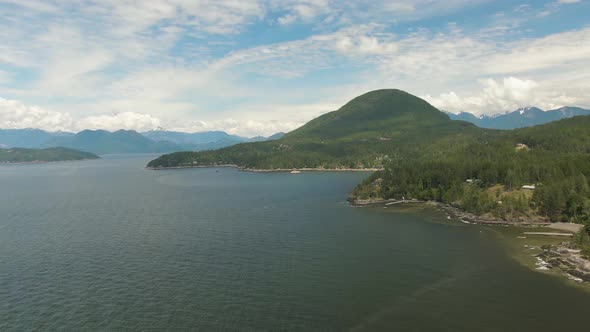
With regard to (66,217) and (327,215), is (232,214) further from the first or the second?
(66,217)

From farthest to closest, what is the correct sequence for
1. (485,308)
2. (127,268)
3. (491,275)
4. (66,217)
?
1. (66,217)
2. (127,268)
3. (491,275)
4. (485,308)

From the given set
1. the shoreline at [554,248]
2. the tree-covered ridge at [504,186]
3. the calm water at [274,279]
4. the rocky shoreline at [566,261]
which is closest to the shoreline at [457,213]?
the shoreline at [554,248]

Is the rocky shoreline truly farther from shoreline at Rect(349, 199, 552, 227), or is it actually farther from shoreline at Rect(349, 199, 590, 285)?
shoreline at Rect(349, 199, 552, 227)

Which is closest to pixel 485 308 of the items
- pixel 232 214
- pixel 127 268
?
pixel 127 268

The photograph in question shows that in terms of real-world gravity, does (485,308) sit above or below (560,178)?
below

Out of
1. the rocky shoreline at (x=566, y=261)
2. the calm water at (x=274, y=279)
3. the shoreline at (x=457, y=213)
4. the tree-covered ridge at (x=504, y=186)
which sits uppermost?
the tree-covered ridge at (x=504, y=186)

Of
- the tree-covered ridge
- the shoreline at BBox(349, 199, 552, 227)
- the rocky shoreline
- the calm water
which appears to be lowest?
the calm water

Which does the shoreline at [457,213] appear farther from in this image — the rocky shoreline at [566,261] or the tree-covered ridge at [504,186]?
the rocky shoreline at [566,261]

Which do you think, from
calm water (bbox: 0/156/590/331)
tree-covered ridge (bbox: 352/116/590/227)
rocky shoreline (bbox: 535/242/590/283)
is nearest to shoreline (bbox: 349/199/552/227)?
tree-covered ridge (bbox: 352/116/590/227)
